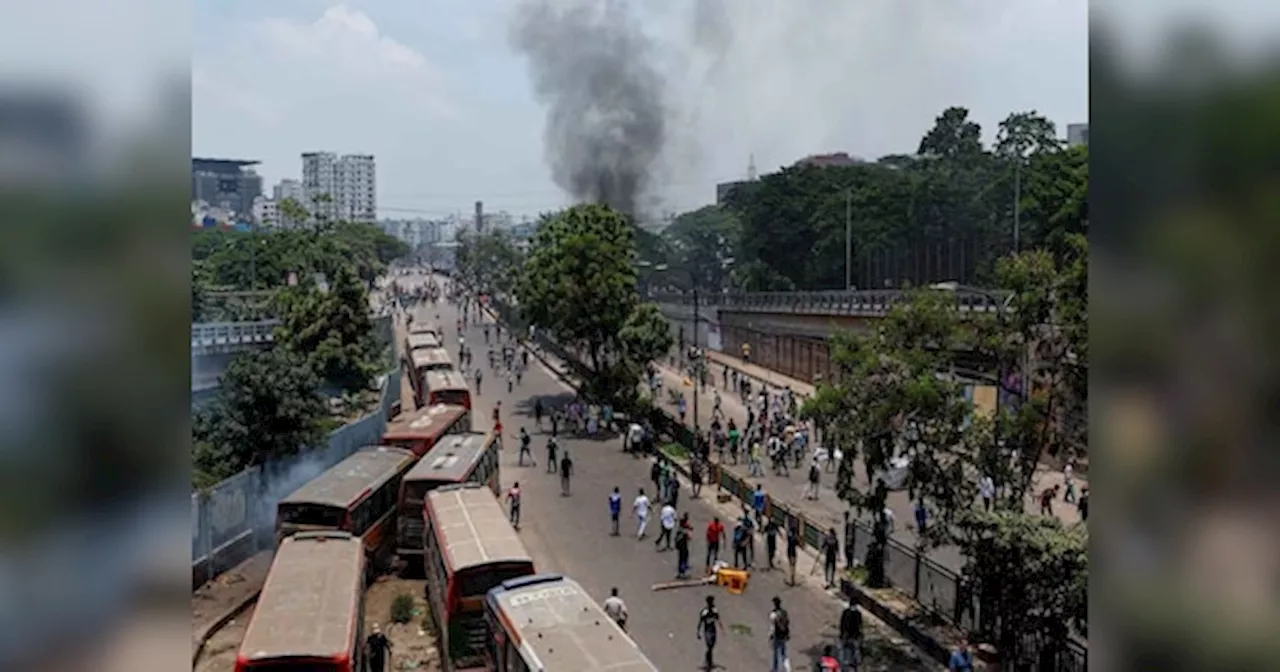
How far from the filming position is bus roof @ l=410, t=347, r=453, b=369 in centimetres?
4107

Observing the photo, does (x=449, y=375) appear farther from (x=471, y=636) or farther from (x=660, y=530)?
(x=471, y=636)

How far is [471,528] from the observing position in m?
17.3

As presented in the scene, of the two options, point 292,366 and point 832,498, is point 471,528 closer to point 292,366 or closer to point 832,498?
point 292,366

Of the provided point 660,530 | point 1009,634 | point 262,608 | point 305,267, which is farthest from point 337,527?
point 305,267

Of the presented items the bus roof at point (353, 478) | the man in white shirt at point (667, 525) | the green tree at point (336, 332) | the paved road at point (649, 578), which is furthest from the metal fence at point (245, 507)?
the green tree at point (336, 332)

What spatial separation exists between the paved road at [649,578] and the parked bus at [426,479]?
7.49 feet

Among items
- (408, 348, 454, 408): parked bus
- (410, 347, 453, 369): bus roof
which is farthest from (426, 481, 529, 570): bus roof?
(410, 347, 453, 369): bus roof

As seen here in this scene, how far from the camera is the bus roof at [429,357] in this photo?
41.1 meters

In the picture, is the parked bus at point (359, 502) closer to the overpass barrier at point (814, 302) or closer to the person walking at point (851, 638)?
the person walking at point (851, 638)

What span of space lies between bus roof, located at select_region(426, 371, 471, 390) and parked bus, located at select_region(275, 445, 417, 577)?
942 cm
